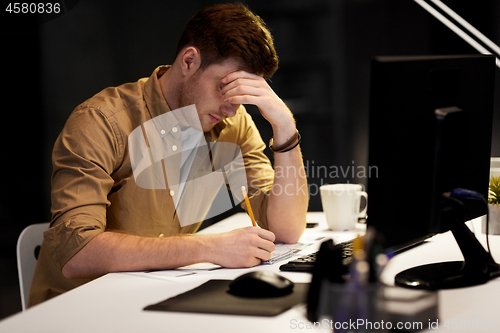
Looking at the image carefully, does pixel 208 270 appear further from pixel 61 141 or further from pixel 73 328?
pixel 61 141

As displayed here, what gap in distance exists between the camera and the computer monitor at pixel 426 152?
0.80 metres

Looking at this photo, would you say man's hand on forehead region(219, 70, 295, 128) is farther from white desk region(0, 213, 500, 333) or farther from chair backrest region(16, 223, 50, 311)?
chair backrest region(16, 223, 50, 311)

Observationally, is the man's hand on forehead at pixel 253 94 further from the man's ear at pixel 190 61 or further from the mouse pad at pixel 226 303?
the mouse pad at pixel 226 303

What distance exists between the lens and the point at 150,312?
799 millimetres

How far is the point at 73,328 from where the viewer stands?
2.41 ft

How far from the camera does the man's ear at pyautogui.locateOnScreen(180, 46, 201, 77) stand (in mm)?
1458

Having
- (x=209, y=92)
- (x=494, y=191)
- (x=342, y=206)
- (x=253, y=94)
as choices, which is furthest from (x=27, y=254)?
(x=494, y=191)

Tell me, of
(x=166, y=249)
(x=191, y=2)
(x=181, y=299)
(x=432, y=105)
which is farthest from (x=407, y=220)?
(x=191, y=2)

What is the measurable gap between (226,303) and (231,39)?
854 millimetres

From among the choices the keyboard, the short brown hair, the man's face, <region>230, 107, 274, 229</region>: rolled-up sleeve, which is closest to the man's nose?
the man's face

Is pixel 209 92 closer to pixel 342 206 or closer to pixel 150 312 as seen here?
pixel 342 206

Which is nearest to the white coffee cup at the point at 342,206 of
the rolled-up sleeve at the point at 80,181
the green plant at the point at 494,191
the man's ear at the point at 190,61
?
the green plant at the point at 494,191

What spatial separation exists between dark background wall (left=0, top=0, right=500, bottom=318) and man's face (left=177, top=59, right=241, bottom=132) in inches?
31.1

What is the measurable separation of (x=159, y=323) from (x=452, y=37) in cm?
178
